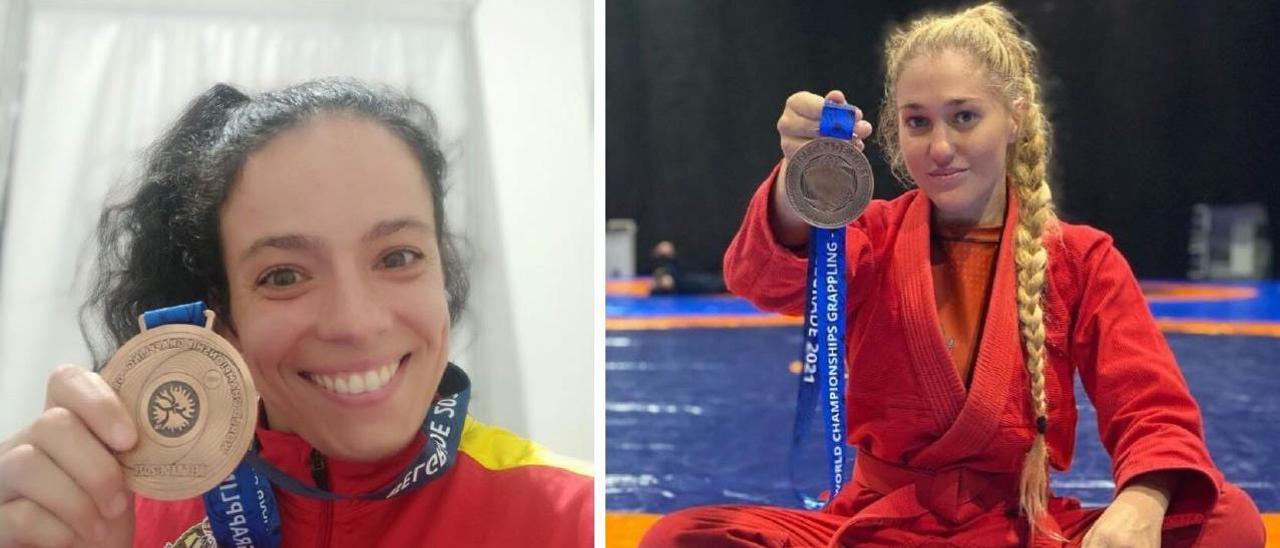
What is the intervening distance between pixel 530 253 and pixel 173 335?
61cm

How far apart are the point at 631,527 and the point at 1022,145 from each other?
3.76 feet

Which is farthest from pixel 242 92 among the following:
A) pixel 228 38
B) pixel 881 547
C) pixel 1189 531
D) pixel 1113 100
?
pixel 1113 100

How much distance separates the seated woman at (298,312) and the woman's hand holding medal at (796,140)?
0.58m

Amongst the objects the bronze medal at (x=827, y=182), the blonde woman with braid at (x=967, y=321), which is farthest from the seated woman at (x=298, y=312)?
the bronze medal at (x=827, y=182)

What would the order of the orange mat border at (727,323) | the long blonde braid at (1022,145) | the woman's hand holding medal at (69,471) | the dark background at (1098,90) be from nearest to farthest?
the woman's hand holding medal at (69,471), the long blonde braid at (1022,145), the dark background at (1098,90), the orange mat border at (727,323)

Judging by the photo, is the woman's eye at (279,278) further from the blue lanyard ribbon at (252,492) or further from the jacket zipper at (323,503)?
the jacket zipper at (323,503)

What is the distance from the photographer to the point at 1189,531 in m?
1.68

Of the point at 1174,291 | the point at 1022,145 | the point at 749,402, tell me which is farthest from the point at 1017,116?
the point at 749,402

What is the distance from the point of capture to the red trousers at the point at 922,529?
1.70 metres

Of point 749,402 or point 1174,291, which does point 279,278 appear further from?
point 1174,291

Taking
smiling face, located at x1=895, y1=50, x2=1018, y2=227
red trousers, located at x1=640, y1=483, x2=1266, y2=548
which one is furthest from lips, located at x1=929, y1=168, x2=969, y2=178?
red trousers, located at x1=640, y1=483, x2=1266, y2=548

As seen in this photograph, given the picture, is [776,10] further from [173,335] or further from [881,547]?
[173,335]

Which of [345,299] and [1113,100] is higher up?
[1113,100]

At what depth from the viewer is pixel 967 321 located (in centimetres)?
180
